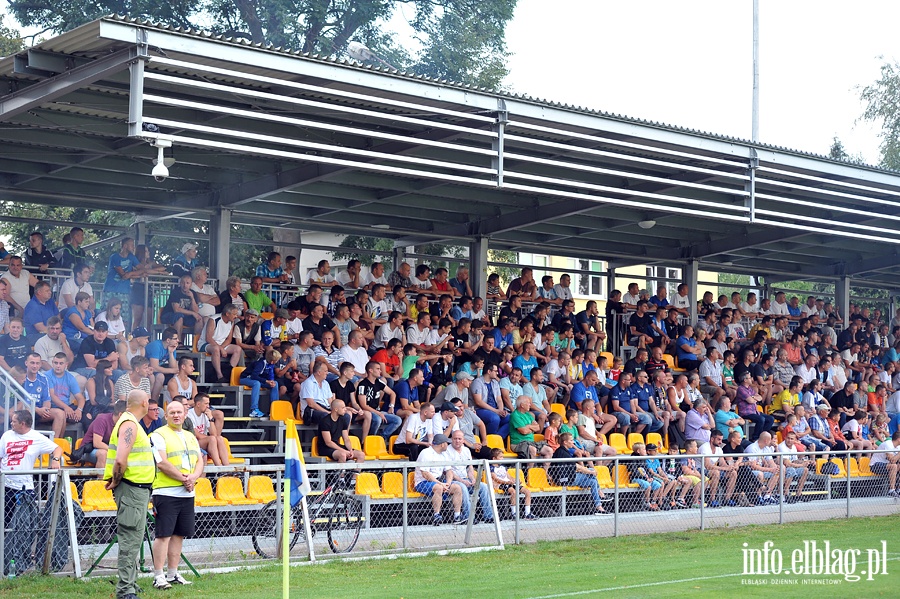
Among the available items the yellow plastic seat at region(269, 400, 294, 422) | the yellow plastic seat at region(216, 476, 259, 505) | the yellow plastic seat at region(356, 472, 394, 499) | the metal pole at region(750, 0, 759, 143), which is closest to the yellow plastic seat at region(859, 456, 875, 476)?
the yellow plastic seat at region(356, 472, 394, 499)

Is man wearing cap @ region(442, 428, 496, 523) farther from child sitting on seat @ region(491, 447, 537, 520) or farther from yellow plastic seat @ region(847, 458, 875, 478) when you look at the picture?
yellow plastic seat @ region(847, 458, 875, 478)

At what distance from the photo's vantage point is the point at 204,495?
42.4ft

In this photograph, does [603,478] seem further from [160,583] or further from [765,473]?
[160,583]

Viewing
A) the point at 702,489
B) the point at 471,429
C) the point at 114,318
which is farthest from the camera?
the point at 471,429

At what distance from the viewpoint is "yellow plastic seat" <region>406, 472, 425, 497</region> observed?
508 inches

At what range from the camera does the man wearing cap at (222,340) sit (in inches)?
Answer: 670

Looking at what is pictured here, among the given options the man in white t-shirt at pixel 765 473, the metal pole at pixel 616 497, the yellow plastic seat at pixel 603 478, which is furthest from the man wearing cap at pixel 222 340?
the man in white t-shirt at pixel 765 473

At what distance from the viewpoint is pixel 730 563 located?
1252 centimetres

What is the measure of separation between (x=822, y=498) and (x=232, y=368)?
9003 millimetres

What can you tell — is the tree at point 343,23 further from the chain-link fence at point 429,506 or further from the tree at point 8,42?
the chain-link fence at point 429,506

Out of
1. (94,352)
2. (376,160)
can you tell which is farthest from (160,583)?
(376,160)

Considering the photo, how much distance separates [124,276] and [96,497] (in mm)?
6676

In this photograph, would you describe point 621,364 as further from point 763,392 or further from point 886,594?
point 886,594

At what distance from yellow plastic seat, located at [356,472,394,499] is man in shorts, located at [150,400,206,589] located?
2.69 m
